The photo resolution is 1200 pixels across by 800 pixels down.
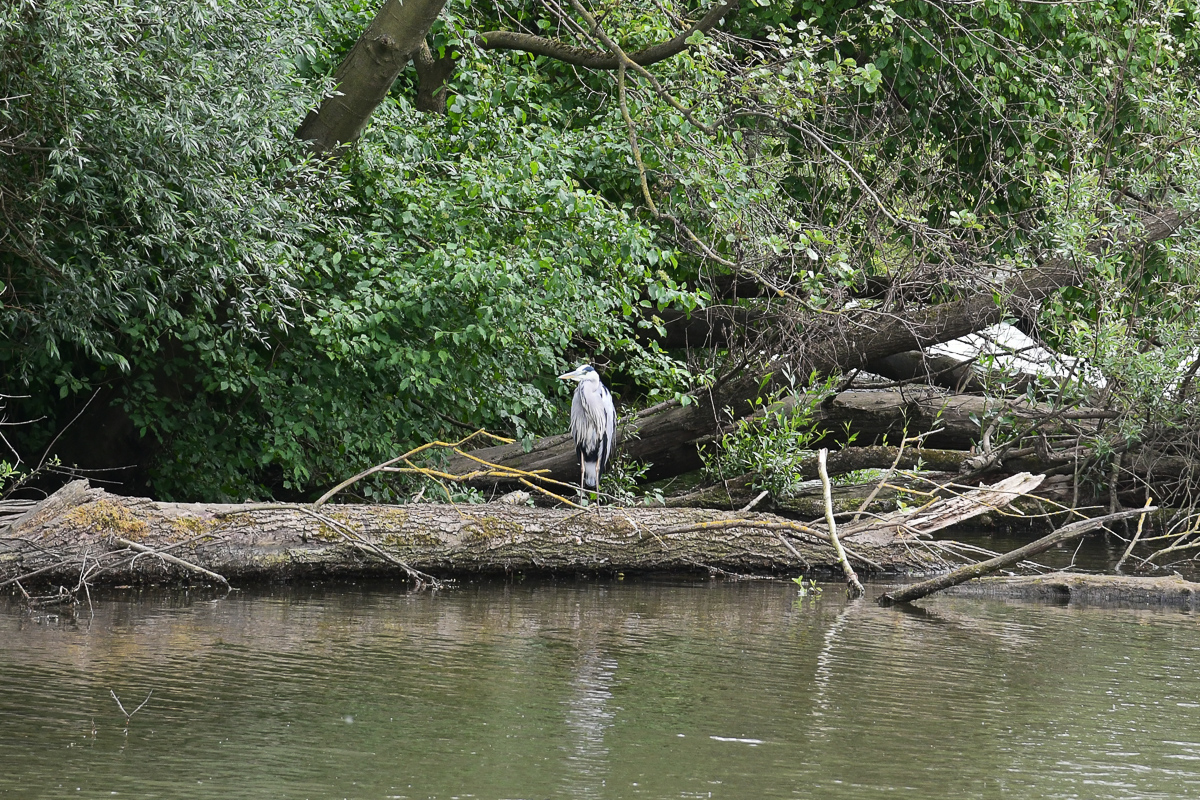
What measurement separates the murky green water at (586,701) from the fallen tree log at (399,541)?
37 cm

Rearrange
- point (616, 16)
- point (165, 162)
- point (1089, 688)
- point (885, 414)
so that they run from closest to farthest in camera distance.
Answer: point (1089, 688), point (165, 162), point (616, 16), point (885, 414)

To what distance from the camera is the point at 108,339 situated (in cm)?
941

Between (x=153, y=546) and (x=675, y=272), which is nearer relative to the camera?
(x=153, y=546)

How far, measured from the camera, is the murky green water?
4543 mm

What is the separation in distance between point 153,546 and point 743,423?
544 cm

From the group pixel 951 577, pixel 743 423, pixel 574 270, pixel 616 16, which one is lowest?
pixel 951 577

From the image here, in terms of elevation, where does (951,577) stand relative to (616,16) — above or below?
below

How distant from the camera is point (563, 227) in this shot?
10.8 meters

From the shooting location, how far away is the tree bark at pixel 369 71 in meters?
9.52

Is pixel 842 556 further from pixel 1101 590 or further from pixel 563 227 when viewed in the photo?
pixel 563 227

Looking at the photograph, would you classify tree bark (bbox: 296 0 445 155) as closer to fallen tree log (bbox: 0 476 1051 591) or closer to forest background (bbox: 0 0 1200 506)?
forest background (bbox: 0 0 1200 506)

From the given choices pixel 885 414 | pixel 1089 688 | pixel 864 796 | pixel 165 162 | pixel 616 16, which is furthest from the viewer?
pixel 885 414

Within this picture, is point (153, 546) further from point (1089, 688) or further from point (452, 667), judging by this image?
point (1089, 688)

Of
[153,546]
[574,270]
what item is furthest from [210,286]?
[574,270]
